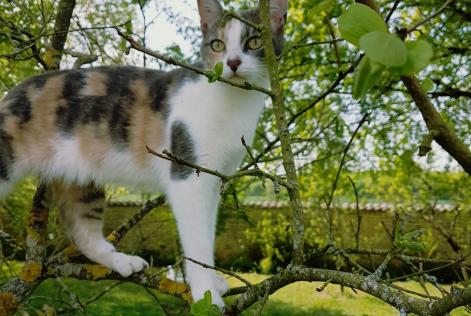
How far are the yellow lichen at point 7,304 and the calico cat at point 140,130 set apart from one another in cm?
33

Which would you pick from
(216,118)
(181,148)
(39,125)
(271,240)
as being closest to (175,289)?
(181,148)

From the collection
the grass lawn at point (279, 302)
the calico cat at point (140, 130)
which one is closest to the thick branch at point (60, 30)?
the calico cat at point (140, 130)

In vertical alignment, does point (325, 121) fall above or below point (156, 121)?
above

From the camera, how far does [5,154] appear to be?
173 centimetres

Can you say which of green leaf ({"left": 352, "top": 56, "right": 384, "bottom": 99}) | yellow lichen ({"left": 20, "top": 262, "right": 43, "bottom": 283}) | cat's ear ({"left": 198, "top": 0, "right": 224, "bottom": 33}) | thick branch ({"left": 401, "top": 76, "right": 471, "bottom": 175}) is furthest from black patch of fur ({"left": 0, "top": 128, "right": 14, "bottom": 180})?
green leaf ({"left": 352, "top": 56, "right": 384, "bottom": 99})

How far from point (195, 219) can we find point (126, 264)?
0.32 metres

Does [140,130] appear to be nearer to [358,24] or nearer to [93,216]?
[93,216]

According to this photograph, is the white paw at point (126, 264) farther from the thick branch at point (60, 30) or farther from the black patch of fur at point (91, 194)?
the thick branch at point (60, 30)

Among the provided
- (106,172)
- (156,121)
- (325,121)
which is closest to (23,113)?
(106,172)

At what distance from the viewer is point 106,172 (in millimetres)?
1862

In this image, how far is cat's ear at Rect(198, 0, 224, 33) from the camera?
67.5 inches

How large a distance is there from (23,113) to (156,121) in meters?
0.47

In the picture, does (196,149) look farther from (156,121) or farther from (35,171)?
(35,171)

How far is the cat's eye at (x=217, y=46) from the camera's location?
5.55 feet
